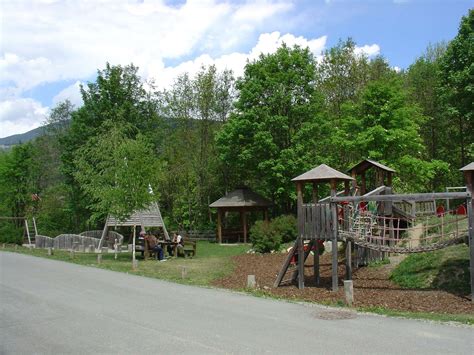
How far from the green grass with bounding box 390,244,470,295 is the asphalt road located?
4.53 m

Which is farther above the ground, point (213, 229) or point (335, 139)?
point (335, 139)

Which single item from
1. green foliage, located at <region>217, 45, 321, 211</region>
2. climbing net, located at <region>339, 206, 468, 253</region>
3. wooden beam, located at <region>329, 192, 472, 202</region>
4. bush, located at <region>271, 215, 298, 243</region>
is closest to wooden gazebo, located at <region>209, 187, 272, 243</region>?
green foliage, located at <region>217, 45, 321, 211</region>

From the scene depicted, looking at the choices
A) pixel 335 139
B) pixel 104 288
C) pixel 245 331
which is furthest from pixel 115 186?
pixel 245 331

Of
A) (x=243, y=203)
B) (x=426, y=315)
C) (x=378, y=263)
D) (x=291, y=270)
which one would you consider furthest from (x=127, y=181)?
(x=426, y=315)

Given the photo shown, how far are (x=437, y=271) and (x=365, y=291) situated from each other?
8.39ft

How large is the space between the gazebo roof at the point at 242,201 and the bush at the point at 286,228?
7701mm

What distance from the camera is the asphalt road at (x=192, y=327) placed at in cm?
824

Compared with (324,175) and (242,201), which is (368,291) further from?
(242,201)

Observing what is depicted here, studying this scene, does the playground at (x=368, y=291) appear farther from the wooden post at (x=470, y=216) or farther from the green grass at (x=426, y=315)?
the wooden post at (x=470, y=216)

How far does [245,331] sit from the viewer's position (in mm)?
9406

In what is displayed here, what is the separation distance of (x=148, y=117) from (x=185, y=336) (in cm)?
3808

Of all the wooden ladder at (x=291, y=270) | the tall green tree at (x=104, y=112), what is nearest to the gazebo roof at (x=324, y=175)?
the wooden ladder at (x=291, y=270)

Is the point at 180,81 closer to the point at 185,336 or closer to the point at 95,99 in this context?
the point at 95,99

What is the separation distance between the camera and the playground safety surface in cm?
1277
